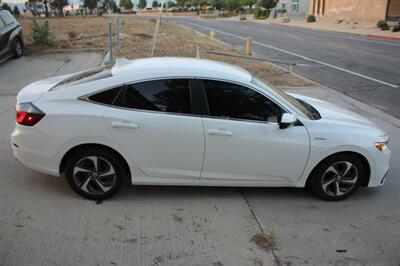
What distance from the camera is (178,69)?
4586 millimetres

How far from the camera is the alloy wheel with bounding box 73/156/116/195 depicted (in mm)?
4465

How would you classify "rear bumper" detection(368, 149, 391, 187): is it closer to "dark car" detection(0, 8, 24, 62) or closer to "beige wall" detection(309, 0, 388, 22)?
"dark car" detection(0, 8, 24, 62)

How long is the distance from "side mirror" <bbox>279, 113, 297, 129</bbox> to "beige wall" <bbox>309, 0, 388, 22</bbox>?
45545mm

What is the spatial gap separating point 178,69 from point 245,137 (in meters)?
1.01

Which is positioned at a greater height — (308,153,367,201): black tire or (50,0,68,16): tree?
(50,0,68,16): tree

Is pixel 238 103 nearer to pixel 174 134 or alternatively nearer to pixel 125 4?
pixel 174 134

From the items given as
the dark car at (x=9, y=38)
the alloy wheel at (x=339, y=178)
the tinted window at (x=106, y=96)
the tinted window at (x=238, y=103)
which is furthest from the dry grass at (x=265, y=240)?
the dark car at (x=9, y=38)

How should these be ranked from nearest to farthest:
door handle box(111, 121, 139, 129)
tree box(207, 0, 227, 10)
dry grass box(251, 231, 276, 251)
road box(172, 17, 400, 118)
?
dry grass box(251, 231, 276, 251)
door handle box(111, 121, 139, 129)
road box(172, 17, 400, 118)
tree box(207, 0, 227, 10)

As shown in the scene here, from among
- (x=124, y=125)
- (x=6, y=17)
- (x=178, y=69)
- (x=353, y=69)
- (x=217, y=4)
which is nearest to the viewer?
(x=124, y=125)

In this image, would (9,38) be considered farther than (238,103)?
Yes

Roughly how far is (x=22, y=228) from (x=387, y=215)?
369 centimetres

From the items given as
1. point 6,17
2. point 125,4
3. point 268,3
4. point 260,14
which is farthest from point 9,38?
point 125,4

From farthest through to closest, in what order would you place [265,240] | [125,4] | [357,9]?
[125,4]
[357,9]
[265,240]

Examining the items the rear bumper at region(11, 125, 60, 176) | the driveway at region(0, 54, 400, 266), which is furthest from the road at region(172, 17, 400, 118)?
the rear bumper at region(11, 125, 60, 176)
